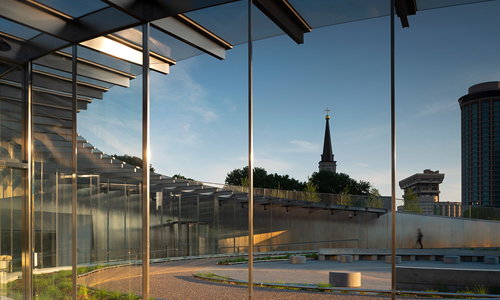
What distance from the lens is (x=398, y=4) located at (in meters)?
5.26

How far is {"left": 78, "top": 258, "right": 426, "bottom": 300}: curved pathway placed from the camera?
6.19m

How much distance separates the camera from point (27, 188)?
7.48 meters

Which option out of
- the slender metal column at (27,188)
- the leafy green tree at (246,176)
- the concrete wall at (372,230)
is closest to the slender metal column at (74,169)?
the slender metal column at (27,188)

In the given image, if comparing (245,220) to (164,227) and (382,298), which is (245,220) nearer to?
(164,227)

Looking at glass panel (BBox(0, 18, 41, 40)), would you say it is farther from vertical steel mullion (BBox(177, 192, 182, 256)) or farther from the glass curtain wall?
vertical steel mullion (BBox(177, 192, 182, 256))

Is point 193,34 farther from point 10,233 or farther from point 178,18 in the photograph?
point 10,233

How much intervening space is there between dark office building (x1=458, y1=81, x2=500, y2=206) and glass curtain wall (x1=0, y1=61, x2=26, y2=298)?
288 feet

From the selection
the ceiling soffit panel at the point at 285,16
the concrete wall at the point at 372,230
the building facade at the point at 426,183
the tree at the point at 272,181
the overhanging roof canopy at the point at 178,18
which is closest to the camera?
the overhanging roof canopy at the point at 178,18

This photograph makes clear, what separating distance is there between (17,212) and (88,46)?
3.52 m

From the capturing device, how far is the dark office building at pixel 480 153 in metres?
86.5

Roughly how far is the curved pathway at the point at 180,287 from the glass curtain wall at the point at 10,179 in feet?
5.20

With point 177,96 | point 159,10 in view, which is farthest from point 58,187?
point 177,96

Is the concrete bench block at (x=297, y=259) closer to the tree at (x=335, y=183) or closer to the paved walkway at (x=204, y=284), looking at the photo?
the paved walkway at (x=204, y=284)

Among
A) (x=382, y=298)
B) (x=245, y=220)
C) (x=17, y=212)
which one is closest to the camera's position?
(x=17, y=212)
